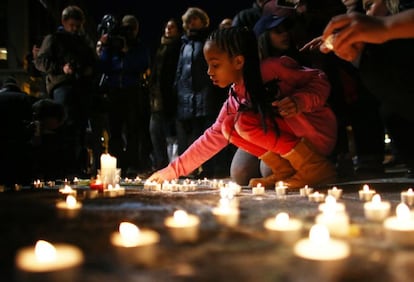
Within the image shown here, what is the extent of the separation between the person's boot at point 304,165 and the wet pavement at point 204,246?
2.67 feet

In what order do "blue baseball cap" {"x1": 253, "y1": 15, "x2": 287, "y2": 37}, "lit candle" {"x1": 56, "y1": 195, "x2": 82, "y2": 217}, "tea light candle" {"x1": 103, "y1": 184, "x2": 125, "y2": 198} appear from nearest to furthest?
"lit candle" {"x1": 56, "y1": 195, "x2": 82, "y2": 217} < "tea light candle" {"x1": 103, "y1": 184, "x2": 125, "y2": 198} < "blue baseball cap" {"x1": 253, "y1": 15, "x2": 287, "y2": 37}

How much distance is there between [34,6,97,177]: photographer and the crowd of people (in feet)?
0.04

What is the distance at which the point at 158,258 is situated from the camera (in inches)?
47.6

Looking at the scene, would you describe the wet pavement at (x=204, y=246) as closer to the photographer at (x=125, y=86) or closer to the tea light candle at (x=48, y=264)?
the tea light candle at (x=48, y=264)

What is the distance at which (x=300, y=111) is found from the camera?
3.16 m

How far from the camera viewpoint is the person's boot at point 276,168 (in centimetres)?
337

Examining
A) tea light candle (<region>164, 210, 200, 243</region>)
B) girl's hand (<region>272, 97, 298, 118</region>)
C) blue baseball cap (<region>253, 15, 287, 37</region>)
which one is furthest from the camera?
blue baseball cap (<region>253, 15, 287, 37</region>)

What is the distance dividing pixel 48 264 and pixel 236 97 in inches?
103

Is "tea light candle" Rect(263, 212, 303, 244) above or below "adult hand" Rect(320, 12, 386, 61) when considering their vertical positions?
below

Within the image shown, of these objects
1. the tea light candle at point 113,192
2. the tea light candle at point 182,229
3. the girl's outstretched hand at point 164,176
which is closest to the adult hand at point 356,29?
the tea light candle at point 182,229

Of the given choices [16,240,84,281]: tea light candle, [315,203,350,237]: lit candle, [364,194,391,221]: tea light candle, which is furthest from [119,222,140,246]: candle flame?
[364,194,391,221]: tea light candle

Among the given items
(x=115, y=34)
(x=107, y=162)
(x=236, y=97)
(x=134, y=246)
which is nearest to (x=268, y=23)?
(x=236, y=97)

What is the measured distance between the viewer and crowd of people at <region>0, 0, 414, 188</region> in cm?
319

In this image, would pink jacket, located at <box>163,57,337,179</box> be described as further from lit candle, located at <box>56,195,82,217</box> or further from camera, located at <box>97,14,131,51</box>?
camera, located at <box>97,14,131,51</box>
